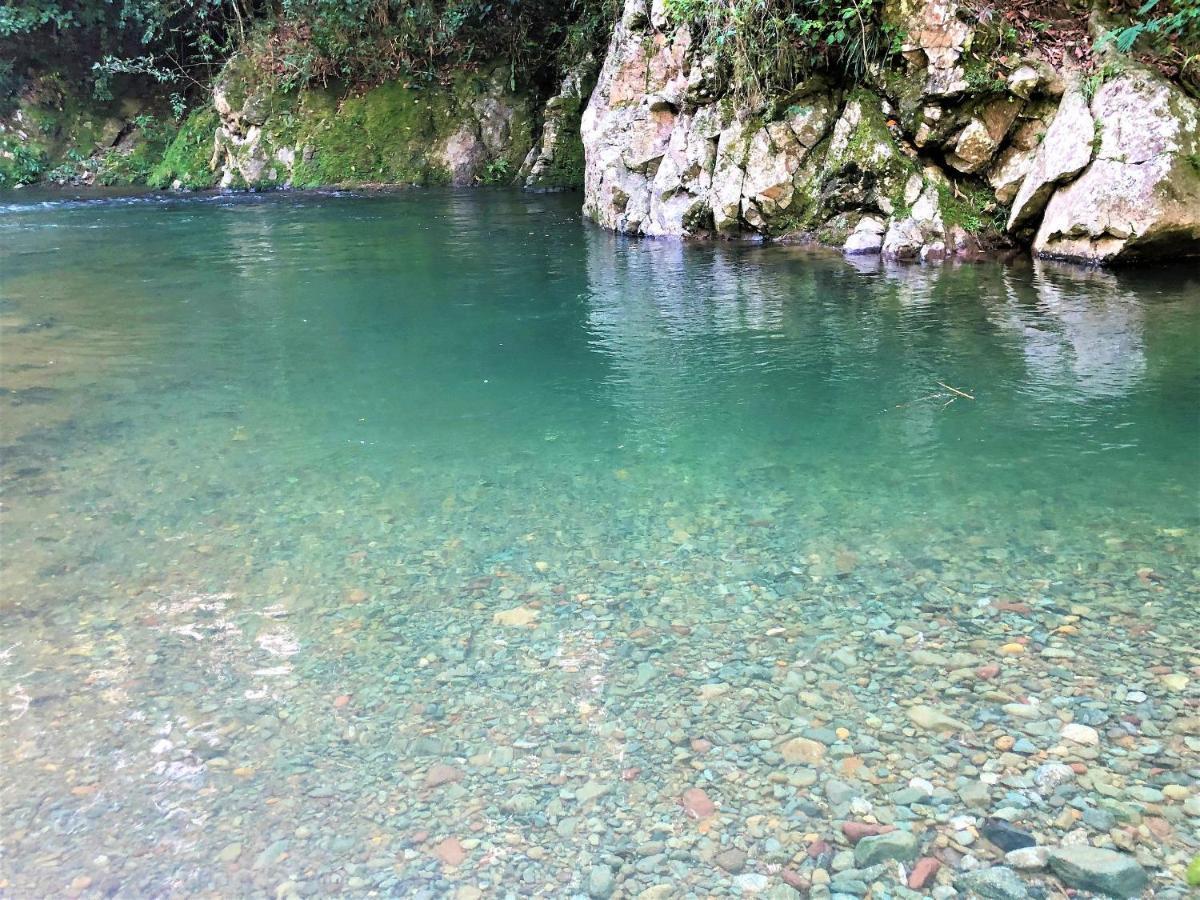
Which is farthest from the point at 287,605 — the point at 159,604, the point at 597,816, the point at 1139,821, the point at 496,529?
the point at 1139,821

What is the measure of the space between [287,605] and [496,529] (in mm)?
1057

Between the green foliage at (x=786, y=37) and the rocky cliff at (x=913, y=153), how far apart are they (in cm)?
22

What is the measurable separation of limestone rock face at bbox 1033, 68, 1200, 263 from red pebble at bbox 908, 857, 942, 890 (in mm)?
9016

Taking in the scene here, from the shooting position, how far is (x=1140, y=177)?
9.10 metres

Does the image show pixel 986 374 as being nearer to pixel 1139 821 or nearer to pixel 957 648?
pixel 957 648

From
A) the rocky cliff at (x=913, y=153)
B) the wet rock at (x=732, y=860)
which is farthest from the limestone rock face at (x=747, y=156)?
the wet rock at (x=732, y=860)

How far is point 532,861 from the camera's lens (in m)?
2.41

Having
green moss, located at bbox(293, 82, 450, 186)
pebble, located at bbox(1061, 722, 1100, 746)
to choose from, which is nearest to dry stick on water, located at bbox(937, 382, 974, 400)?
pebble, located at bbox(1061, 722, 1100, 746)

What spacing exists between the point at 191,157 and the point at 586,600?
23476mm

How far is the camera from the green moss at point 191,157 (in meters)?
22.3

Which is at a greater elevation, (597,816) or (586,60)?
(586,60)

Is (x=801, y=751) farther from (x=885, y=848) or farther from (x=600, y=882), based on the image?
(x=600, y=882)

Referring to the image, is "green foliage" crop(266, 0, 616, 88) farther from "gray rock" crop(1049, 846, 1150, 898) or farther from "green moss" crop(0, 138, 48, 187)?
"gray rock" crop(1049, 846, 1150, 898)

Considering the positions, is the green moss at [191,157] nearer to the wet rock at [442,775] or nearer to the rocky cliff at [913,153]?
the rocky cliff at [913,153]
